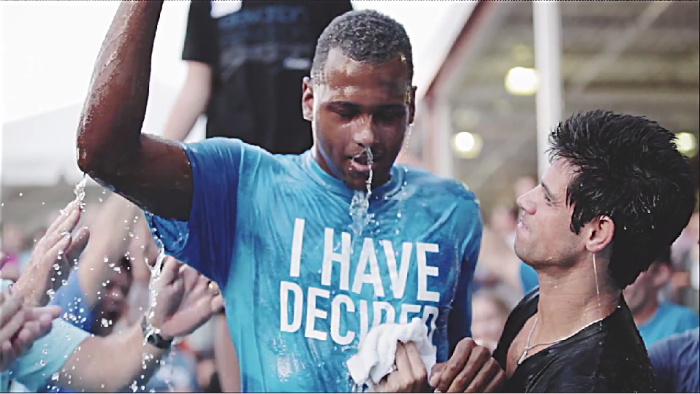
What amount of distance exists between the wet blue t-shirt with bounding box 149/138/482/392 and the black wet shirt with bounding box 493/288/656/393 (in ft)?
0.78

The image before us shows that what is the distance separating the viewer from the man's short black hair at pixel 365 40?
170cm

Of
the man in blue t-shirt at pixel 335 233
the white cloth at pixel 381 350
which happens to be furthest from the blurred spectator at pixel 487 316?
the white cloth at pixel 381 350

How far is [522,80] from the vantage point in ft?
10.1

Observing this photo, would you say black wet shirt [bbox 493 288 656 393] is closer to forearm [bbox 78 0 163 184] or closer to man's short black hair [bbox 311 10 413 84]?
man's short black hair [bbox 311 10 413 84]

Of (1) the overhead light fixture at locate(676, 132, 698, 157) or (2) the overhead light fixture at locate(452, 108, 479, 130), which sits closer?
(1) the overhead light fixture at locate(676, 132, 698, 157)

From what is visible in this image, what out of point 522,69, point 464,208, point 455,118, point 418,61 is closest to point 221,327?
point 464,208

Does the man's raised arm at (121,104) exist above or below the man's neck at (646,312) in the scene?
above

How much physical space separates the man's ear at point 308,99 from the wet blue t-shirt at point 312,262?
0.09 m

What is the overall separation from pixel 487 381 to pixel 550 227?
330mm

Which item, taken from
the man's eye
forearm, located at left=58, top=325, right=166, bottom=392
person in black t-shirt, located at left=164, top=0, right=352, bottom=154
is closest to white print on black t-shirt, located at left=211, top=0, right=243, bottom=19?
person in black t-shirt, located at left=164, top=0, right=352, bottom=154

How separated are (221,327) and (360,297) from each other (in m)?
0.39

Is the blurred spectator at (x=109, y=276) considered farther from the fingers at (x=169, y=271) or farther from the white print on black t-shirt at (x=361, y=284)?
the white print on black t-shirt at (x=361, y=284)

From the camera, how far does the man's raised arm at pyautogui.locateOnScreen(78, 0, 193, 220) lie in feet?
4.81

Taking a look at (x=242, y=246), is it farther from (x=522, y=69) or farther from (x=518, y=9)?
(x=522, y=69)
